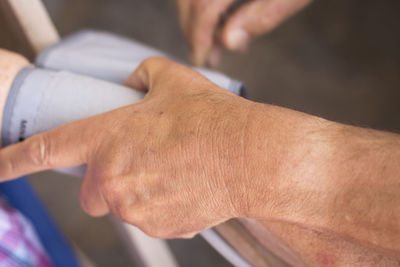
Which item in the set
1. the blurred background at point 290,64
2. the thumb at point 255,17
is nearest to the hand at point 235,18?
the thumb at point 255,17

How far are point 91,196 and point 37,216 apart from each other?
1.33ft

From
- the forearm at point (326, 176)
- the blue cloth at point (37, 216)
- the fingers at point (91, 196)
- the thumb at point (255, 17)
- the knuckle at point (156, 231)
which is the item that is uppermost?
the thumb at point (255, 17)

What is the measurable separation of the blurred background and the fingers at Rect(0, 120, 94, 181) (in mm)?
867

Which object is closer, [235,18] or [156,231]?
[156,231]

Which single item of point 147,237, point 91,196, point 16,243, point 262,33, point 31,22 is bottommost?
point 147,237

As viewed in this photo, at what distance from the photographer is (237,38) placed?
0.81 metres

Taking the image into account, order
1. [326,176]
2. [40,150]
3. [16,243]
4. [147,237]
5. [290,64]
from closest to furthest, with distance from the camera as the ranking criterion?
[326,176]
[40,150]
[16,243]
[147,237]
[290,64]

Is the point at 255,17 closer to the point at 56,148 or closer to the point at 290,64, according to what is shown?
A: the point at 56,148

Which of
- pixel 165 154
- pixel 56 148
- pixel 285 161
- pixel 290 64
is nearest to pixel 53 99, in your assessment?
pixel 56 148

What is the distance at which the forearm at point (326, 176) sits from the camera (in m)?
0.37

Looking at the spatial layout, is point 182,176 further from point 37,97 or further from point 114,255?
point 114,255

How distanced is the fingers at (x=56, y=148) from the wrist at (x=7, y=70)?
2.6 inches

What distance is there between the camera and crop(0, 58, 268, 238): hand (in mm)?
432

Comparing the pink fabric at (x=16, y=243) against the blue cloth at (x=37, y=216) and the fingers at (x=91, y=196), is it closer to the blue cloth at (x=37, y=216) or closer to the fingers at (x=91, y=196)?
the blue cloth at (x=37, y=216)
